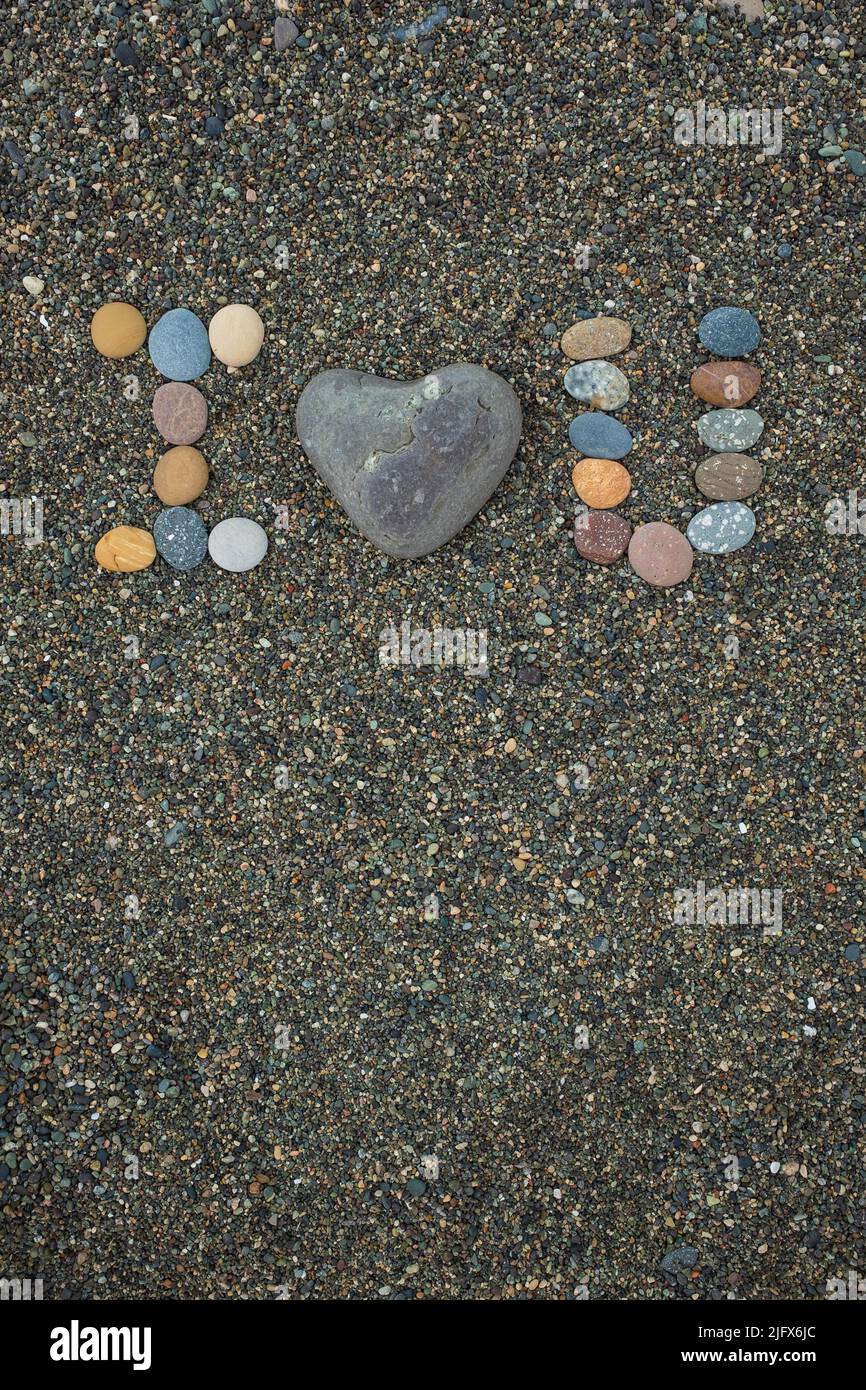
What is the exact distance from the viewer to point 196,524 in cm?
227

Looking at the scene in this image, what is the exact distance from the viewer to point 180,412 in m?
2.26

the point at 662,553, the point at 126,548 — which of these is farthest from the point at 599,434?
the point at 126,548

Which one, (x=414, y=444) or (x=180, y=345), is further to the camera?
(x=180, y=345)

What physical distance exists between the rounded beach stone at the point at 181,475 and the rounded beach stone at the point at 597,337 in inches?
40.5

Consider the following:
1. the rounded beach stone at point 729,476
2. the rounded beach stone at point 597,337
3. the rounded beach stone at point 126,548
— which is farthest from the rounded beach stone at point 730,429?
the rounded beach stone at point 126,548

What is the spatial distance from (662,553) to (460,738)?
72cm

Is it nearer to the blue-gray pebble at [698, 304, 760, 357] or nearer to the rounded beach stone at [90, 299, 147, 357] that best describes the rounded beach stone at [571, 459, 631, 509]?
the blue-gray pebble at [698, 304, 760, 357]

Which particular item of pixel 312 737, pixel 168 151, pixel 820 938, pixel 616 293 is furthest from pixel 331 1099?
pixel 168 151

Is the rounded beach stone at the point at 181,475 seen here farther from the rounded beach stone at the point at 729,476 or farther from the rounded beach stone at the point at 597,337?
the rounded beach stone at the point at 729,476

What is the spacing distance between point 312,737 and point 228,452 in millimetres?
807

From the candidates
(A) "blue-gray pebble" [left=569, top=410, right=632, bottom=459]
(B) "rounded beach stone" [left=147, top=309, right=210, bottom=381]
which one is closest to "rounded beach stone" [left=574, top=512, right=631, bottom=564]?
(A) "blue-gray pebble" [left=569, top=410, right=632, bottom=459]

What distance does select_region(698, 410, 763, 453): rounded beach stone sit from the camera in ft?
7.18

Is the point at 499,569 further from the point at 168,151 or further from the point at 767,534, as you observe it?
the point at 168,151

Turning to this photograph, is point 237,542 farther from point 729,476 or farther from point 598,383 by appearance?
point 729,476
